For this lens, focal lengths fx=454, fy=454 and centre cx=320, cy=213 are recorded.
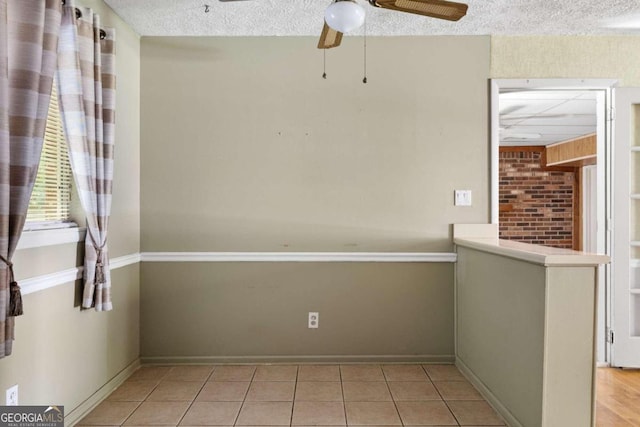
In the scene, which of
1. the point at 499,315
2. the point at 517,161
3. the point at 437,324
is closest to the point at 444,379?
the point at 437,324

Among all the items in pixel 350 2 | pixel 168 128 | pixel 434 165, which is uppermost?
pixel 350 2

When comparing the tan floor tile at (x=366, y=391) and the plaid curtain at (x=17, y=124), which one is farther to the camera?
the tan floor tile at (x=366, y=391)

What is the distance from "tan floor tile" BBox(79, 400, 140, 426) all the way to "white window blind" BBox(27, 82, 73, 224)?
1.06 metres

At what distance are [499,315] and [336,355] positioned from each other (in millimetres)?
1245

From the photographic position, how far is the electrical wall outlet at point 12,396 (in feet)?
6.17

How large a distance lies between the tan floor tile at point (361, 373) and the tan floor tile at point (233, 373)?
2.05 feet

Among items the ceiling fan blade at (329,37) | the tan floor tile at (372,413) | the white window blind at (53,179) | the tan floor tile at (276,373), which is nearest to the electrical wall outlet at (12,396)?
the white window blind at (53,179)

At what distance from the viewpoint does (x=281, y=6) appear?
2.75m

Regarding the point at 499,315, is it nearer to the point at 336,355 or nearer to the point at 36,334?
the point at 336,355

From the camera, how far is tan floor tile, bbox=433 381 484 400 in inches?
105

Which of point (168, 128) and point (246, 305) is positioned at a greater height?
point (168, 128)

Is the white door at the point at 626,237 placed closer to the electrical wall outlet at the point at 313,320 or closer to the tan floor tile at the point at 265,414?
the electrical wall outlet at the point at 313,320

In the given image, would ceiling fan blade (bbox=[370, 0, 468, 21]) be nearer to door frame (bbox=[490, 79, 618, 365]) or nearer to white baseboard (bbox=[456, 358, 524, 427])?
door frame (bbox=[490, 79, 618, 365])

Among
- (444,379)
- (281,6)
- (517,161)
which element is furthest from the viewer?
(517,161)
